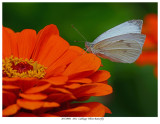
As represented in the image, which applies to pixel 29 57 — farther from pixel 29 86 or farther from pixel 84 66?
pixel 29 86

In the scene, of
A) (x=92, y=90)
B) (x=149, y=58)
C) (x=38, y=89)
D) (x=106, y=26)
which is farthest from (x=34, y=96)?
(x=106, y=26)

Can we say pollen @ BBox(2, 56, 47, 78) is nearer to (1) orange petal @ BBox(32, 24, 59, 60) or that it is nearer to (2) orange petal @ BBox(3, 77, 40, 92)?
(1) orange petal @ BBox(32, 24, 59, 60)

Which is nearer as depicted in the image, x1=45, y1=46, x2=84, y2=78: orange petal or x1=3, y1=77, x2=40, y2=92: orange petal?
x1=3, y1=77, x2=40, y2=92: orange petal

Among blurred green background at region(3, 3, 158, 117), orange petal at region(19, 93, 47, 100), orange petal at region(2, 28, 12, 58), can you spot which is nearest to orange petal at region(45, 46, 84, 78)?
orange petal at region(2, 28, 12, 58)

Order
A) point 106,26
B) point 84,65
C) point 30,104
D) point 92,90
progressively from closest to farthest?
1. point 30,104
2. point 92,90
3. point 84,65
4. point 106,26

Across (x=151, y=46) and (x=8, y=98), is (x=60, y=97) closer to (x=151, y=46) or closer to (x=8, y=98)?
(x=8, y=98)

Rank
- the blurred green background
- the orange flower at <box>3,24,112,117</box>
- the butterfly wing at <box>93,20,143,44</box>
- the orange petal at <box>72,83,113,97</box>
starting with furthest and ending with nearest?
the blurred green background → the butterfly wing at <box>93,20,143,44</box> → the orange petal at <box>72,83,113,97</box> → the orange flower at <box>3,24,112,117</box>
